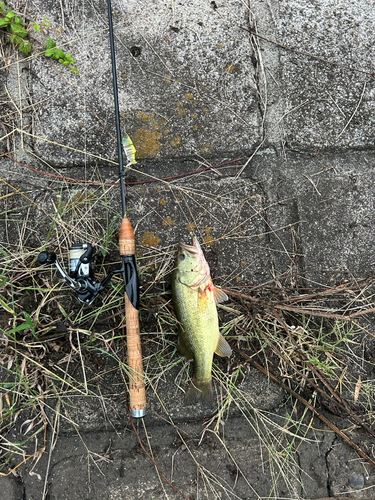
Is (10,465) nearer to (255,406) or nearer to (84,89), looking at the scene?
(255,406)

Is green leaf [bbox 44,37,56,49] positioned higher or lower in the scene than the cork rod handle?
higher

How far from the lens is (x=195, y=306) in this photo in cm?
241

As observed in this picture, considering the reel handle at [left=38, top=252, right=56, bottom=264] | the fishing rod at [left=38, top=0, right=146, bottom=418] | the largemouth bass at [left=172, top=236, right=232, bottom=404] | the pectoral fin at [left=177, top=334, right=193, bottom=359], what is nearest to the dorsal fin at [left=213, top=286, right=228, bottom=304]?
the largemouth bass at [left=172, top=236, right=232, bottom=404]

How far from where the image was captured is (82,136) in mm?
2713

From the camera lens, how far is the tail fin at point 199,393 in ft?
8.38

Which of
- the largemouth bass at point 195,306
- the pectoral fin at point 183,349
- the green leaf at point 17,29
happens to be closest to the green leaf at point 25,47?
the green leaf at point 17,29

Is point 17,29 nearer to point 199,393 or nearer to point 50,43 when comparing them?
point 50,43

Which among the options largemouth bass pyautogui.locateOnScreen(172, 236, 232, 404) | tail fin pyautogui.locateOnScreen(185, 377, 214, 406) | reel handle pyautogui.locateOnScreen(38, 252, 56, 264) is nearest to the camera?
reel handle pyautogui.locateOnScreen(38, 252, 56, 264)

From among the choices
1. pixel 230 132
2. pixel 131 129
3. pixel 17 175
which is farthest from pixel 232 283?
pixel 17 175

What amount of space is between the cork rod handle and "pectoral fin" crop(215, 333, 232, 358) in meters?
0.56

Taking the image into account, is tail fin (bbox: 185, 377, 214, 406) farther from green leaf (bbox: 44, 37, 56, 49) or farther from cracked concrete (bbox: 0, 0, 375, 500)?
green leaf (bbox: 44, 37, 56, 49)

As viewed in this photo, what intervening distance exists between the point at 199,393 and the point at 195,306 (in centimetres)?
68

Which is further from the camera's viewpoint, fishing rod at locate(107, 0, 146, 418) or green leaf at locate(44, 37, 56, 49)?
green leaf at locate(44, 37, 56, 49)

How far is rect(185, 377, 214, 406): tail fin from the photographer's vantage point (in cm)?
255
